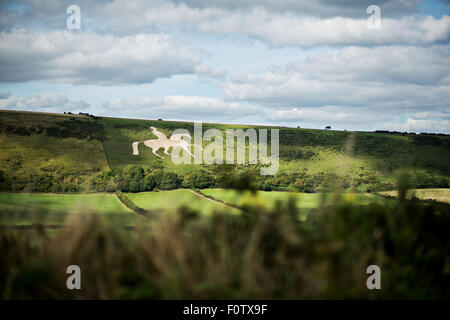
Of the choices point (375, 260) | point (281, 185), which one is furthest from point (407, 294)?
point (281, 185)

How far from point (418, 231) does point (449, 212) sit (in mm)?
702

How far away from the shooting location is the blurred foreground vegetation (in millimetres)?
2973

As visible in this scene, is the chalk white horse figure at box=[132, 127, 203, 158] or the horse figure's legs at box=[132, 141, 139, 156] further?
the chalk white horse figure at box=[132, 127, 203, 158]

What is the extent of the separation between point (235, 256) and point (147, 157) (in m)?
78.3

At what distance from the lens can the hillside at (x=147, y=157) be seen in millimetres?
62438

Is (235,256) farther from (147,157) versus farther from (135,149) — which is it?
(135,149)

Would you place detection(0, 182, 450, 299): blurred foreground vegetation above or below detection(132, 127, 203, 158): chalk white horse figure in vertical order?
below

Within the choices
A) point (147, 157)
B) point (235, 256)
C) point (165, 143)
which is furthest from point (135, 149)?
point (235, 256)

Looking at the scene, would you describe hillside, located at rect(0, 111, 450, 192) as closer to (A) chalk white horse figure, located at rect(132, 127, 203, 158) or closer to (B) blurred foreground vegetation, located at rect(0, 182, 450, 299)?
(A) chalk white horse figure, located at rect(132, 127, 203, 158)

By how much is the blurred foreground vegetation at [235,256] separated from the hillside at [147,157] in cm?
5124

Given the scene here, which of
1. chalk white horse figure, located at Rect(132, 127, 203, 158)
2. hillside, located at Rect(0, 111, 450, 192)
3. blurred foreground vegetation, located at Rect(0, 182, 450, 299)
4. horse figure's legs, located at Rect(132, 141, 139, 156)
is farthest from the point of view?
chalk white horse figure, located at Rect(132, 127, 203, 158)

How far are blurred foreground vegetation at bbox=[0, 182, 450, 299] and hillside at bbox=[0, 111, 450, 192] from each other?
51.2 metres

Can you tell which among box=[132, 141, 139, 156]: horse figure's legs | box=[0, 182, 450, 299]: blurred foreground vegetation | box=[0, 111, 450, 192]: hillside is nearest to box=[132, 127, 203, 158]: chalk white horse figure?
box=[132, 141, 139, 156]: horse figure's legs
